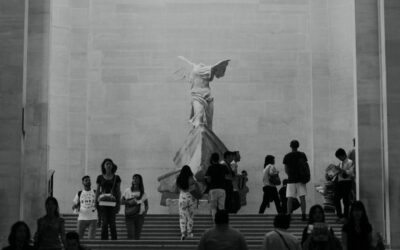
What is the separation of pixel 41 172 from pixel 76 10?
996 centimetres

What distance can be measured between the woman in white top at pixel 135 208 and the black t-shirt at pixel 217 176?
1463 mm

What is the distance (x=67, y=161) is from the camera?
33938 mm

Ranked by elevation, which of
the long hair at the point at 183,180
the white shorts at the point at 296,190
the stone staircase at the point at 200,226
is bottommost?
the stone staircase at the point at 200,226

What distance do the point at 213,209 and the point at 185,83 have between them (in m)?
13.0

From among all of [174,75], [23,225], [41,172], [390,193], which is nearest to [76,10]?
[174,75]

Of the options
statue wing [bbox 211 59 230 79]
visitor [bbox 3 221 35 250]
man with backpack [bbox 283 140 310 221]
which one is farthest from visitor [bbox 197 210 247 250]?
statue wing [bbox 211 59 230 79]

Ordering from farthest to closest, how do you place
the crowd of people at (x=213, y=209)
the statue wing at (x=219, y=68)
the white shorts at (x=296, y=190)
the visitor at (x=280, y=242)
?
the statue wing at (x=219, y=68)
the white shorts at (x=296, y=190)
the crowd of people at (x=213, y=209)
the visitor at (x=280, y=242)

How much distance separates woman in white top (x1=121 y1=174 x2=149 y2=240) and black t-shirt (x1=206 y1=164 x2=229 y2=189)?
57.6 inches

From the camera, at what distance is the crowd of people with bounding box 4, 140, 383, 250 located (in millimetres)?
14430

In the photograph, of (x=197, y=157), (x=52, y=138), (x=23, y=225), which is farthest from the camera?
(x=52, y=138)

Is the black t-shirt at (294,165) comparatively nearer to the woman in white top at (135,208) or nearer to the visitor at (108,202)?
the woman in white top at (135,208)

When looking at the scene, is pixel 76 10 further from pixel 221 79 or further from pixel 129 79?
pixel 221 79

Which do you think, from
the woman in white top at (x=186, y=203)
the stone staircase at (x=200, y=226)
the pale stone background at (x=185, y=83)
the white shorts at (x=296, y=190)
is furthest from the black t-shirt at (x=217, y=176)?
the pale stone background at (x=185, y=83)

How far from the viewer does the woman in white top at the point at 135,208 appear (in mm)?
22172
